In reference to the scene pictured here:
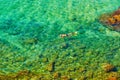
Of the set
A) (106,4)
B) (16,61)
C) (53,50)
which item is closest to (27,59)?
(16,61)

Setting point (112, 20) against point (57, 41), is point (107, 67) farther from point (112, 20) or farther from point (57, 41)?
point (112, 20)

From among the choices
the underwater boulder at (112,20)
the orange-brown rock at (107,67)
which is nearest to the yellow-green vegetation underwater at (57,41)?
the orange-brown rock at (107,67)

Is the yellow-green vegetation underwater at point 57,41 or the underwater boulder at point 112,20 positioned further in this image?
the underwater boulder at point 112,20

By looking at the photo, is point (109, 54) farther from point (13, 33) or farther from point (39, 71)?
point (13, 33)

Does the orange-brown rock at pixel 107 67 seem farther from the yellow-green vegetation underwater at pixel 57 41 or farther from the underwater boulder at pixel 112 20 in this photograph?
the underwater boulder at pixel 112 20

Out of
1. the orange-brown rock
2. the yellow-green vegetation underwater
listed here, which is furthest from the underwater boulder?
the orange-brown rock

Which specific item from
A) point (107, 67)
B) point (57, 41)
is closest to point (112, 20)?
point (57, 41)

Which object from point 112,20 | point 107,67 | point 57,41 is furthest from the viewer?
point 112,20

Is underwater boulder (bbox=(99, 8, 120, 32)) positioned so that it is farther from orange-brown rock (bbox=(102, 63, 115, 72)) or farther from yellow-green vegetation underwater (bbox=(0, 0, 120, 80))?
orange-brown rock (bbox=(102, 63, 115, 72))

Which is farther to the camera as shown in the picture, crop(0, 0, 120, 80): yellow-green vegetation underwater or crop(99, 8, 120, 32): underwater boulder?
crop(99, 8, 120, 32): underwater boulder
